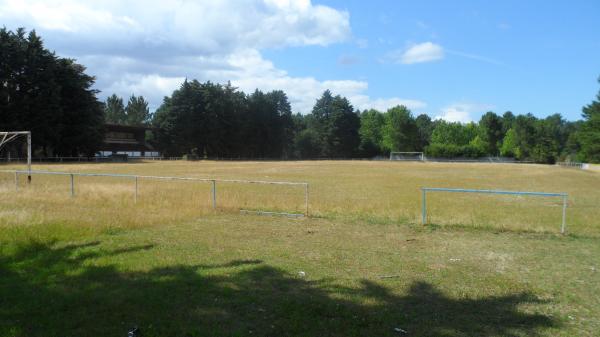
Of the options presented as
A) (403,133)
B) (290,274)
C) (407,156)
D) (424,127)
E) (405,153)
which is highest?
(424,127)

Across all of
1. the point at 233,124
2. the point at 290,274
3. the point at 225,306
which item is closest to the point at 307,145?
the point at 233,124

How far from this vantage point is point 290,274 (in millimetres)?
7781

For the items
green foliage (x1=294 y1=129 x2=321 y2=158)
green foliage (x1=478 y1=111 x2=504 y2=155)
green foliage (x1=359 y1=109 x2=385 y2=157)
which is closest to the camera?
green foliage (x1=294 y1=129 x2=321 y2=158)

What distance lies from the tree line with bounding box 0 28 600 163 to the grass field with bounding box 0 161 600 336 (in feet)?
191

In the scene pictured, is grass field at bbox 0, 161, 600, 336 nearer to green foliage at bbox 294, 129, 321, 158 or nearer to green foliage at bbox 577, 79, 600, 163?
green foliage at bbox 577, 79, 600, 163

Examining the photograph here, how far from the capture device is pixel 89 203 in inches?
659

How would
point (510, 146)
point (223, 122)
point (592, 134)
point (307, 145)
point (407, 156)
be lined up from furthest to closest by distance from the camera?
point (510, 146)
point (407, 156)
point (307, 145)
point (223, 122)
point (592, 134)

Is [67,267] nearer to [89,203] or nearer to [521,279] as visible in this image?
[521,279]

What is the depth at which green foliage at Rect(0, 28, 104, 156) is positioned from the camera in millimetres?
61719

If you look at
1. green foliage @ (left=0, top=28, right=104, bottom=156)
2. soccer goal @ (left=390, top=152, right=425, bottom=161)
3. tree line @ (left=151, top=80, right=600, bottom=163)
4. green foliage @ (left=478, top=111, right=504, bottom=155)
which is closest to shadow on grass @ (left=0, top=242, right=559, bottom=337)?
green foliage @ (left=0, top=28, right=104, bottom=156)

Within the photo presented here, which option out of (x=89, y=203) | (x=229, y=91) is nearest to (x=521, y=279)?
(x=89, y=203)

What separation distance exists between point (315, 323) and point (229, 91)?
104597mm

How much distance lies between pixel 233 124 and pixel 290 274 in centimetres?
9618

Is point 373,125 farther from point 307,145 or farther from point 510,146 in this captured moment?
point 510,146
